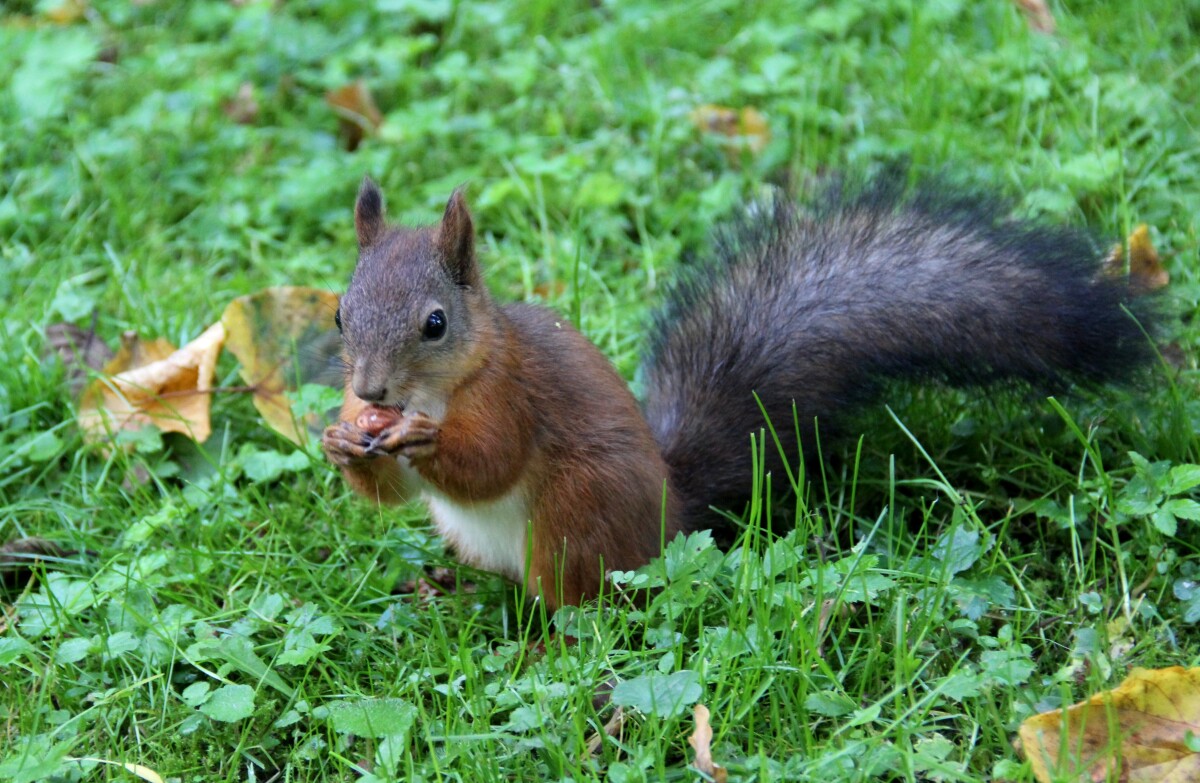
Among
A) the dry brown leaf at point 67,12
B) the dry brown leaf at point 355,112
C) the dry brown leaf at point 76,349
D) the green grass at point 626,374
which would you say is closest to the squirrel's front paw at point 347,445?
the green grass at point 626,374

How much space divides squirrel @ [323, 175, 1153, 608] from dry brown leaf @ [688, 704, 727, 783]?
0.33 meters

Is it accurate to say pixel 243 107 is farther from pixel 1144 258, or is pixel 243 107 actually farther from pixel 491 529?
pixel 1144 258

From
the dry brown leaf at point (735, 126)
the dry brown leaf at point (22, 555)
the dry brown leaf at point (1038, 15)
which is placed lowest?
the dry brown leaf at point (22, 555)

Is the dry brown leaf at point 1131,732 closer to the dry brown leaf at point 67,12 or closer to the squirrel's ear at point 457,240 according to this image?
the squirrel's ear at point 457,240

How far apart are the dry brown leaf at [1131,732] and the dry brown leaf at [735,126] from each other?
167cm

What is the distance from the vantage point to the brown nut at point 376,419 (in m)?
1.70

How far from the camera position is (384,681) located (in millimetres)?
1686

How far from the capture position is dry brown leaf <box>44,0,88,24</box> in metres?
3.64

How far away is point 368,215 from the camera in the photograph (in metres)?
1.84

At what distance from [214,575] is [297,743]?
0.41 meters

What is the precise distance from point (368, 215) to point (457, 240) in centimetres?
17

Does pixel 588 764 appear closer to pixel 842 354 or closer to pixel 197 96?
pixel 842 354

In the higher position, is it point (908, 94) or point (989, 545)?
point (908, 94)

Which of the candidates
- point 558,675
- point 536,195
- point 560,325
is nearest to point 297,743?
point 558,675
